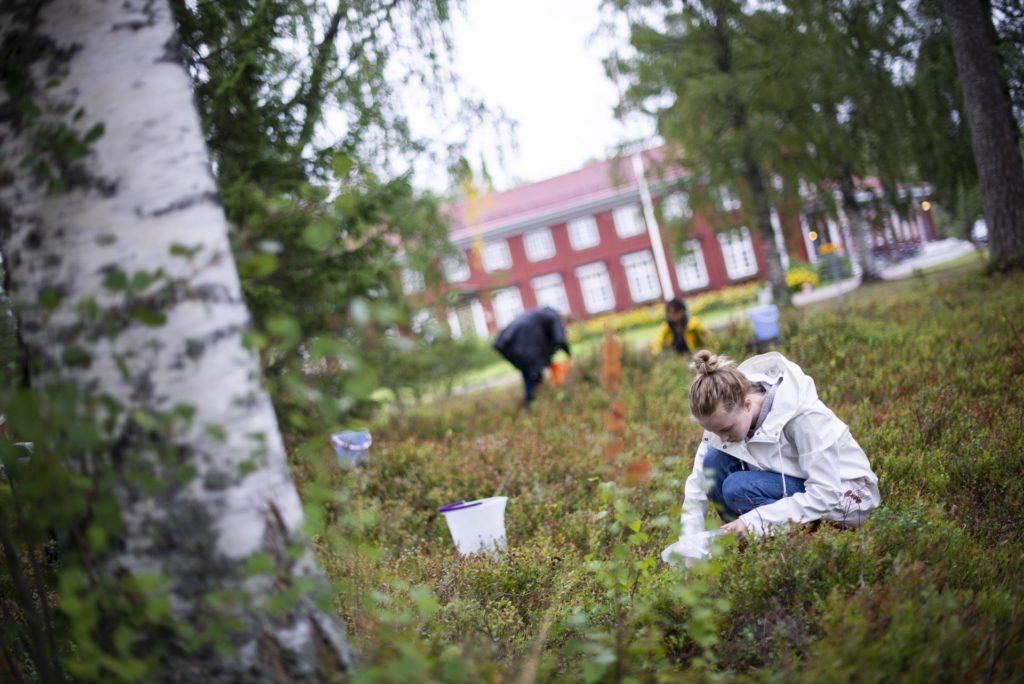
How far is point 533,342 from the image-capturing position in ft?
37.3

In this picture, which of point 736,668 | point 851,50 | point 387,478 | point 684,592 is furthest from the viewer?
point 851,50

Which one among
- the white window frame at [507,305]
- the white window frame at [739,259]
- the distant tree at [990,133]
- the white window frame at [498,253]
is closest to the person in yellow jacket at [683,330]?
the distant tree at [990,133]

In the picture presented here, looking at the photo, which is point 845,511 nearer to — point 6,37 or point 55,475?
point 55,475

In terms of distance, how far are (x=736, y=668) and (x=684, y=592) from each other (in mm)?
469

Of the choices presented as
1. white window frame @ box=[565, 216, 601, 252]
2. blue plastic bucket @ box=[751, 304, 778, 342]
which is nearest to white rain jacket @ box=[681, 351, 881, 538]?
blue plastic bucket @ box=[751, 304, 778, 342]

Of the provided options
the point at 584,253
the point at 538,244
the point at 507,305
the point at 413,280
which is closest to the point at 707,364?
the point at 413,280

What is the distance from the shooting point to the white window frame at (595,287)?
44.2 m

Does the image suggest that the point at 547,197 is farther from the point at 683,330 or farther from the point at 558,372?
the point at 683,330

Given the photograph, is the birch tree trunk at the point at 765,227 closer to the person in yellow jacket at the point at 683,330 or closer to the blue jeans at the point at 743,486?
the person in yellow jacket at the point at 683,330

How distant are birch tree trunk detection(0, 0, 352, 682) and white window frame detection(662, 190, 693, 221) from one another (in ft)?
58.5

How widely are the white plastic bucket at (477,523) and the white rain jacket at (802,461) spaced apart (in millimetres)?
1136

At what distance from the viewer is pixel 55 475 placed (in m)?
1.71

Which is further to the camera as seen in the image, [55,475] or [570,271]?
[570,271]

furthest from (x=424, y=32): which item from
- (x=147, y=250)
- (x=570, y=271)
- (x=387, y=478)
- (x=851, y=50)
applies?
(x=570, y=271)
